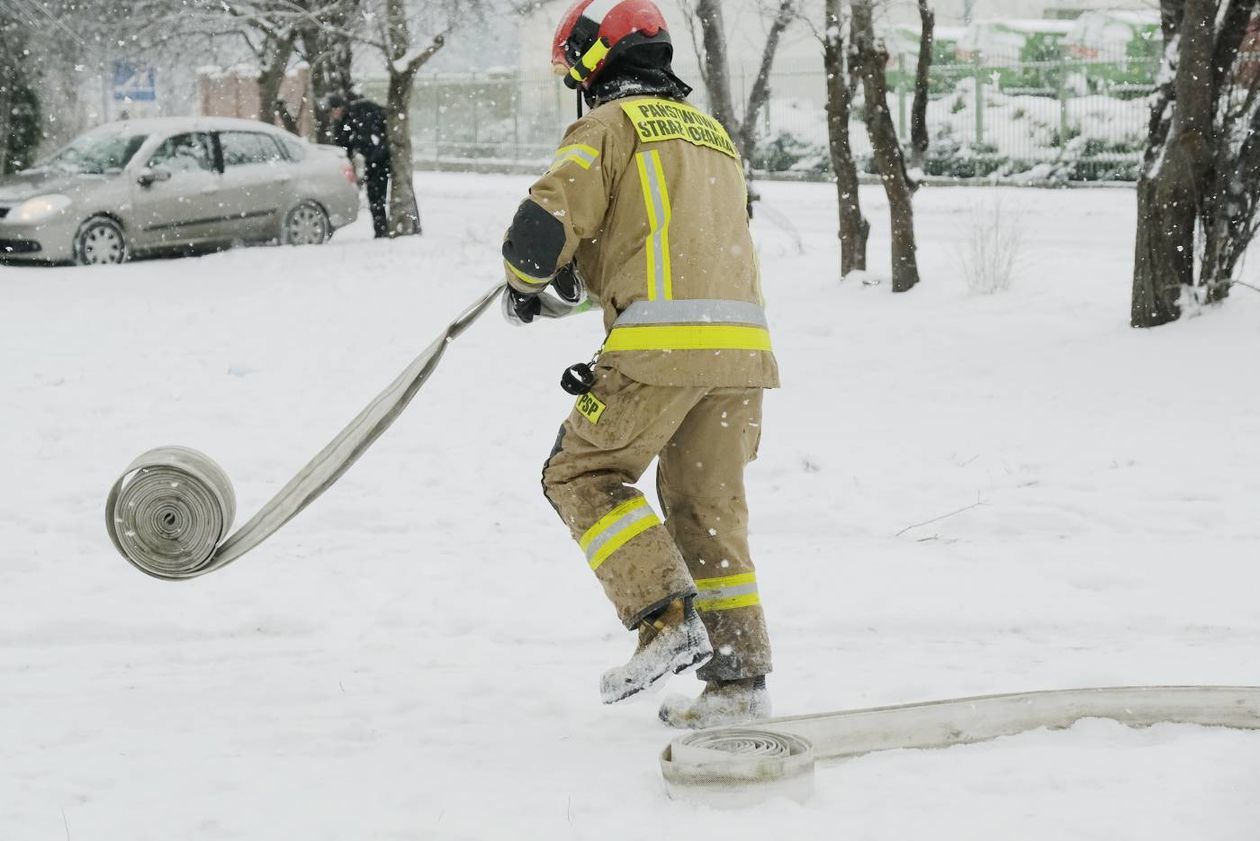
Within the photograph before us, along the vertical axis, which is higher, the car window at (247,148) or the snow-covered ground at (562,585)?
the car window at (247,148)

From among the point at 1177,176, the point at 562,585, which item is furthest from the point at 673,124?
the point at 1177,176

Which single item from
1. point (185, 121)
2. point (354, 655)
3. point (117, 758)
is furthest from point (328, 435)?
point (185, 121)

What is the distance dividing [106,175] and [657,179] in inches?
471

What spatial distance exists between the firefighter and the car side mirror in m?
11.6

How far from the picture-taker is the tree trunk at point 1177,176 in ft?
27.0

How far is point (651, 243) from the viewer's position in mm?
3494

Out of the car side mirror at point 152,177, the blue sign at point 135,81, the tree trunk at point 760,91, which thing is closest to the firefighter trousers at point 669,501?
the tree trunk at point 760,91

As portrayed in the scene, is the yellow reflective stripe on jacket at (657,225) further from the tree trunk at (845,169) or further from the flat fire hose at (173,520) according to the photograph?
the tree trunk at (845,169)

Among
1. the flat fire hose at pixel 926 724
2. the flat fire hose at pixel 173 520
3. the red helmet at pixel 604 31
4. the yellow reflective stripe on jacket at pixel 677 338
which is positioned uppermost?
the red helmet at pixel 604 31

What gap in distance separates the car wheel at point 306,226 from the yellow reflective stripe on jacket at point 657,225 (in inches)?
500

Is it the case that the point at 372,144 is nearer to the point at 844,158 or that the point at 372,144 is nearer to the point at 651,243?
the point at 844,158

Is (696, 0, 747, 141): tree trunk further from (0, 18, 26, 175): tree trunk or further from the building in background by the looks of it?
the building in background

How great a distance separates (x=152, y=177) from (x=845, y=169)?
6.85 metres

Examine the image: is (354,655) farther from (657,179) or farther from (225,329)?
(225,329)
